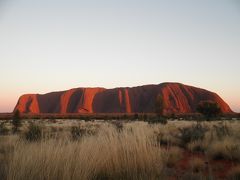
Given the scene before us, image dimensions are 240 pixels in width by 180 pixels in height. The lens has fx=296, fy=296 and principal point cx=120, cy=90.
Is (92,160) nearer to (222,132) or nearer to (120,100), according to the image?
(222,132)

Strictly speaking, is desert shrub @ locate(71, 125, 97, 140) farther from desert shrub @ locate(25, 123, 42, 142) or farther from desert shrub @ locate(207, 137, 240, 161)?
desert shrub @ locate(207, 137, 240, 161)

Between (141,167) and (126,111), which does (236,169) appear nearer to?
(141,167)

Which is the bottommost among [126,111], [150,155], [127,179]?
[126,111]

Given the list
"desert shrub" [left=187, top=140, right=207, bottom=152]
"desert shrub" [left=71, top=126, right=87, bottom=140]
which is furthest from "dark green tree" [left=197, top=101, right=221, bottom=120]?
"desert shrub" [left=187, top=140, right=207, bottom=152]

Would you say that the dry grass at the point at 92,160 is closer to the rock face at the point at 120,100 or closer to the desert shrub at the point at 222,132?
the desert shrub at the point at 222,132

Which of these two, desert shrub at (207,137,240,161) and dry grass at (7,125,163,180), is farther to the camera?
desert shrub at (207,137,240,161)

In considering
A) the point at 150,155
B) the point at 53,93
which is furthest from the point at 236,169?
the point at 53,93

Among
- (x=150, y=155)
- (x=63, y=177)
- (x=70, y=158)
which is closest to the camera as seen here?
(x=63, y=177)

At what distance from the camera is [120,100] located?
115 meters

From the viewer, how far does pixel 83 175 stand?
3973mm

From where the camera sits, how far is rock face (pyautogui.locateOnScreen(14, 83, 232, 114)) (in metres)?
106

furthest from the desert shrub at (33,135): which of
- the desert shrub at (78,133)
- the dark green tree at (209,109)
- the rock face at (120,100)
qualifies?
the rock face at (120,100)

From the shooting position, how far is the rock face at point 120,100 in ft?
347

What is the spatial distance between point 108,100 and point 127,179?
376 ft
